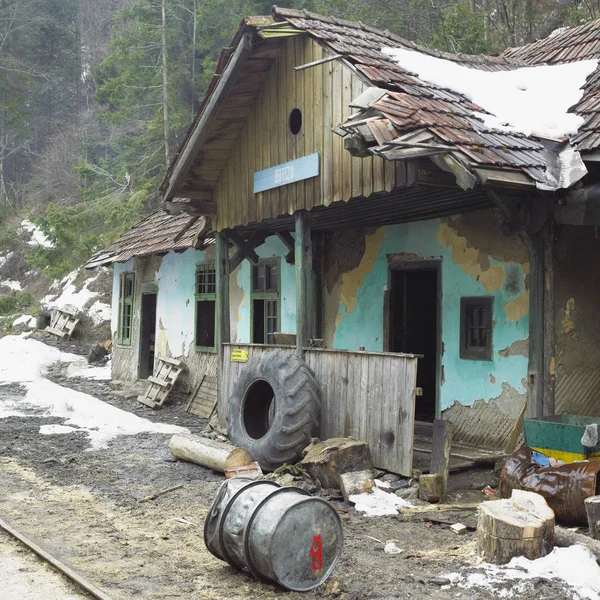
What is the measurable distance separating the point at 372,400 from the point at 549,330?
2035mm

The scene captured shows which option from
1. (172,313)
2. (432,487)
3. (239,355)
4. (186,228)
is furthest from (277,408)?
(172,313)

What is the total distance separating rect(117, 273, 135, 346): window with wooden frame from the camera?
59.0 ft

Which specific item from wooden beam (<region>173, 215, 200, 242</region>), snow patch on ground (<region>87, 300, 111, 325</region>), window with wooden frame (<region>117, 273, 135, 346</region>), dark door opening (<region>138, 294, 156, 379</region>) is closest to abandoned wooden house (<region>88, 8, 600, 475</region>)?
wooden beam (<region>173, 215, 200, 242</region>)

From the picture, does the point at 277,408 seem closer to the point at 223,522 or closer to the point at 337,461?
the point at 337,461

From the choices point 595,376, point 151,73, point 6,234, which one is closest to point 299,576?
point 595,376

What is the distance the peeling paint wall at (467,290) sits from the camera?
864cm

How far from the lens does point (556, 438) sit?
6.86 metres

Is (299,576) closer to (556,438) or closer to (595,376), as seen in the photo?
(556,438)

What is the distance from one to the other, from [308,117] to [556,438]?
4.79 metres

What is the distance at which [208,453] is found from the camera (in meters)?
8.87

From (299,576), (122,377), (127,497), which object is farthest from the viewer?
(122,377)

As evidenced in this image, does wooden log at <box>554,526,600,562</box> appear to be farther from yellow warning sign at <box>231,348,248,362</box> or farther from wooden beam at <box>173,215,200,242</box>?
wooden beam at <box>173,215,200,242</box>

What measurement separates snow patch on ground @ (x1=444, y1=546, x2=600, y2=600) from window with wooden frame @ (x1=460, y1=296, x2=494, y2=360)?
397 cm

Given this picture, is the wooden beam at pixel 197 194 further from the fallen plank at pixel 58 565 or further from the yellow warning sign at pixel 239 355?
the fallen plank at pixel 58 565
